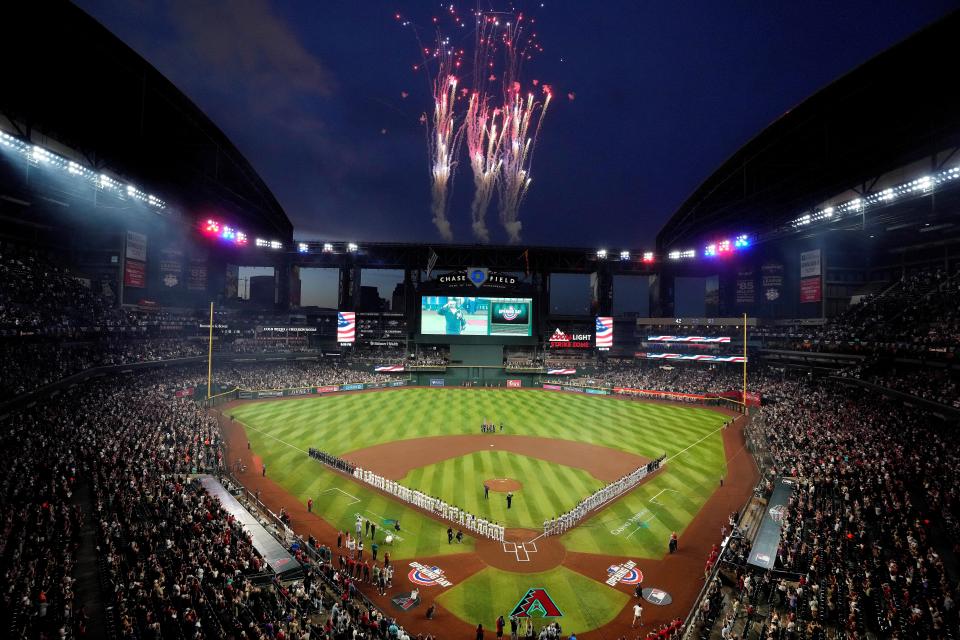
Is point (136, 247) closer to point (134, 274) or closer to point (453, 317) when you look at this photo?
point (134, 274)

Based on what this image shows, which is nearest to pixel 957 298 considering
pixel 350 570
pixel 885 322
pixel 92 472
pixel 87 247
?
pixel 885 322

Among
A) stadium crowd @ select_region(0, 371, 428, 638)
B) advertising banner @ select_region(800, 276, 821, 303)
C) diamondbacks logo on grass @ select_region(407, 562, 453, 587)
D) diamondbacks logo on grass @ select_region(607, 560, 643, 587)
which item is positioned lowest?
diamondbacks logo on grass @ select_region(407, 562, 453, 587)

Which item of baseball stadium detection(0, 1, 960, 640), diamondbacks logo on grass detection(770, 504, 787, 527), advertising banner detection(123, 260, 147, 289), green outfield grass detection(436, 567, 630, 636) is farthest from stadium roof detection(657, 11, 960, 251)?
advertising banner detection(123, 260, 147, 289)

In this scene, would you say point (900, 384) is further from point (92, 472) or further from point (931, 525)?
point (92, 472)

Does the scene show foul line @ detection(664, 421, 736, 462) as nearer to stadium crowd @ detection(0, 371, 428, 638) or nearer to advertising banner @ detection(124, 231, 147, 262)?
stadium crowd @ detection(0, 371, 428, 638)

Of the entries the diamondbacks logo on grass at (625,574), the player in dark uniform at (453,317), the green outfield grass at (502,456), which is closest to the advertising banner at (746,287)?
the green outfield grass at (502,456)

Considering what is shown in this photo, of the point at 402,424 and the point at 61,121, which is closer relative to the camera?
the point at 61,121
